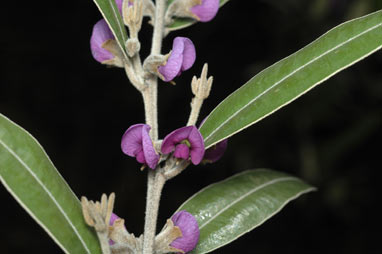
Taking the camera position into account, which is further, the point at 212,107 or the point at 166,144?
the point at 212,107

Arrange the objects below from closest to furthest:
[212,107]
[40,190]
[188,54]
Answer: [40,190] → [188,54] → [212,107]

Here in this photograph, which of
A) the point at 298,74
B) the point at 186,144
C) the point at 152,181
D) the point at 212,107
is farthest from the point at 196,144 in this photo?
the point at 212,107

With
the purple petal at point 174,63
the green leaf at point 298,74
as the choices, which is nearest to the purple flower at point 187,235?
the green leaf at point 298,74

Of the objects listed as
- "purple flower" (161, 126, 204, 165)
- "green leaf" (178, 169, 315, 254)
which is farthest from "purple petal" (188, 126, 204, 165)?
"green leaf" (178, 169, 315, 254)

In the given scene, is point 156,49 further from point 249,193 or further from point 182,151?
point 249,193

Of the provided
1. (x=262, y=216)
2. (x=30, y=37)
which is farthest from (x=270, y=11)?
(x=262, y=216)

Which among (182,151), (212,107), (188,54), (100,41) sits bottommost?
(212,107)
